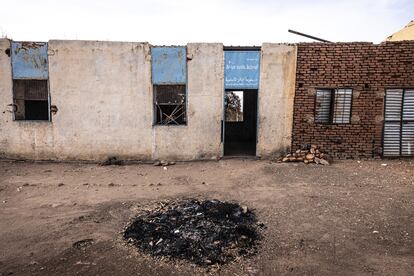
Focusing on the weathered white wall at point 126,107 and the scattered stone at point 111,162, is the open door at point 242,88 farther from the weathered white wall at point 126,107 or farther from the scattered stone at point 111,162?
the scattered stone at point 111,162

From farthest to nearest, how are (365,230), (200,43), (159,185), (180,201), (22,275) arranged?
(200,43) < (159,185) < (180,201) < (365,230) < (22,275)

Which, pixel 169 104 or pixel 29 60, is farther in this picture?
pixel 169 104

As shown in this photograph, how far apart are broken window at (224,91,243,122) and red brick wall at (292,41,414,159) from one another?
6.90 meters

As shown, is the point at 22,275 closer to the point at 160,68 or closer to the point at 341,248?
the point at 341,248

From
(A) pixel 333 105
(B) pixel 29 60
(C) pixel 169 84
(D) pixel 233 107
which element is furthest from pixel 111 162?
(D) pixel 233 107

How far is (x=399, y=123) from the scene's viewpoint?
930cm

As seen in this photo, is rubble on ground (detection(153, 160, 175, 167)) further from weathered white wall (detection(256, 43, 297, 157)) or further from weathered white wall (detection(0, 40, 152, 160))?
weathered white wall (detection(256, 43, 297, 157))

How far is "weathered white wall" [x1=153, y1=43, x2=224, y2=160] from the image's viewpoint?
9.18 metres

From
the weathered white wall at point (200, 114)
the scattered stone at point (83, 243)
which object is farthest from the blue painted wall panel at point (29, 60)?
the scattered stone at point (83, 243)

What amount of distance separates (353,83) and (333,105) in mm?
839

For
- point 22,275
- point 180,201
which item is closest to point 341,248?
point 180,201

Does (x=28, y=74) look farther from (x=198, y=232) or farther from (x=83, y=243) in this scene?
(x=198, y=232)

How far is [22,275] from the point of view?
3816mm

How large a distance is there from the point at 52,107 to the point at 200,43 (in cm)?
479
